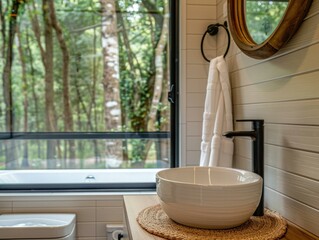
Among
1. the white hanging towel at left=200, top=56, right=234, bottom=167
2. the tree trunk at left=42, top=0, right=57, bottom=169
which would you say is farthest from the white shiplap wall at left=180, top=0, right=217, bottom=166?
the tree trunk at left=42, top=0, right=57, bottom=169

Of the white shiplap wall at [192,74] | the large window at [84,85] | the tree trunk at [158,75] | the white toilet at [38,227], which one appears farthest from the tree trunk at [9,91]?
the white shiplap wall at [192,74]

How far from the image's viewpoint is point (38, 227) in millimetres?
1610

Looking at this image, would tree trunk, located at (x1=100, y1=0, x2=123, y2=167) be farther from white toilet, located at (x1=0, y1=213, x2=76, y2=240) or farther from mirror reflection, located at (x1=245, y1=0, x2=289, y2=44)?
mirror reflection, located at (x1=245, y1=0, x2=289, y2=44)

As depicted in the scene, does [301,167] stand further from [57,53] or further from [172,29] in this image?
[57,53]

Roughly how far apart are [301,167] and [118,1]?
168 cm

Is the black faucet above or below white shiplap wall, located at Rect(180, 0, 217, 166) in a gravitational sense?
below

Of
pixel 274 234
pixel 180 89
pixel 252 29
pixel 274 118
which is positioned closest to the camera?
pixel 274 234

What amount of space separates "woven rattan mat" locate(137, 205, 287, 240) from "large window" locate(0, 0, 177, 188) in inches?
42.9

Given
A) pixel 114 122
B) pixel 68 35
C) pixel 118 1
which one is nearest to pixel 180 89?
pixel 114 122

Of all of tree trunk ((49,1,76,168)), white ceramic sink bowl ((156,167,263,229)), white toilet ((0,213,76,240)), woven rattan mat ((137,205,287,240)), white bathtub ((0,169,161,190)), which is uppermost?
tree trunk ((49,1,76,168))

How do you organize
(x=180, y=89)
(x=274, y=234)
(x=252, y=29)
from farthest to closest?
(x=180, y=89) → (x=252, y=29) → (x=274, y=234)

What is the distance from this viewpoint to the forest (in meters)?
2.24

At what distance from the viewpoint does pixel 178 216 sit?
101cm

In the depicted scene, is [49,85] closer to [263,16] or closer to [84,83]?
[84,83]
